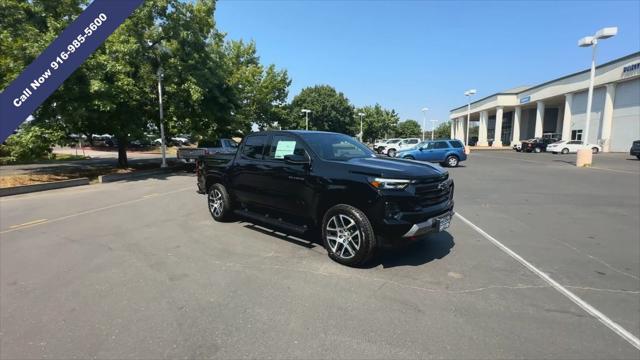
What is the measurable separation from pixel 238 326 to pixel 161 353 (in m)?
0.67

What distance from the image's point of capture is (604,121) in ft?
123

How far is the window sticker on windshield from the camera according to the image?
5608mm

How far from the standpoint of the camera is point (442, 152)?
21.5m

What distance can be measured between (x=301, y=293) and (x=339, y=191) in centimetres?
147

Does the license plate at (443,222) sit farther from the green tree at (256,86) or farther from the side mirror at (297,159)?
the green tree at (256,86)

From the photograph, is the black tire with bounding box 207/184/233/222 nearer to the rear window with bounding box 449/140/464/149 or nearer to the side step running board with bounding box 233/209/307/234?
the side step running board with bounding box 233/209/307/234

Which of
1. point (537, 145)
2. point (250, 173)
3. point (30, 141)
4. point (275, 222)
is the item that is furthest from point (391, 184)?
point (537, 145)

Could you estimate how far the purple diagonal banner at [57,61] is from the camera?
1705 mm

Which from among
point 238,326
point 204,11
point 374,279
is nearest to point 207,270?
point 238,326

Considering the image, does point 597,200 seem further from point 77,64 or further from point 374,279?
point 77,64

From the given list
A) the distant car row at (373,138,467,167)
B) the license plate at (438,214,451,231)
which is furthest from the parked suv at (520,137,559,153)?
the license plate at (438,214,451,231)

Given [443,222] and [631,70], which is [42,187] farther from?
[631,70]

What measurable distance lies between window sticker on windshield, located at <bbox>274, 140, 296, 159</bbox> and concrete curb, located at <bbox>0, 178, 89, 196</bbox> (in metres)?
11.0

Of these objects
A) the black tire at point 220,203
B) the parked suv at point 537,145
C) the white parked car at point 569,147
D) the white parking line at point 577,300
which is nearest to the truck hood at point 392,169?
the white parking line at point 577,300
